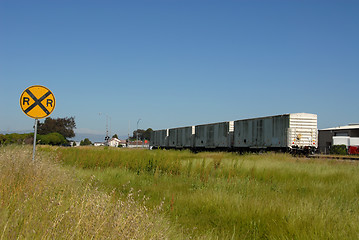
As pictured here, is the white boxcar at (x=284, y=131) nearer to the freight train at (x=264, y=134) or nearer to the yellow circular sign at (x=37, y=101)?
the freight train at (x=264, y=134)

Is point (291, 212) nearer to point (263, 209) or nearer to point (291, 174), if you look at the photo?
point (263, 209)

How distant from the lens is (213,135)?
37.7 metres

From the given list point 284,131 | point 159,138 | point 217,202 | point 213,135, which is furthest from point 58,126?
point 217,202

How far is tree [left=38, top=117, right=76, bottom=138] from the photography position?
8762 cm

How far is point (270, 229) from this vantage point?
5621mm

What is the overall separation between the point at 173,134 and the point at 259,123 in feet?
70.1

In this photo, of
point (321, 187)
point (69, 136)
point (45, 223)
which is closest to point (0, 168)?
point (45, 223)

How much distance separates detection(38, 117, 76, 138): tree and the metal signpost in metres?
80.2

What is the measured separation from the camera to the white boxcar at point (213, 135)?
34.9 metres

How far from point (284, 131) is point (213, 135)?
1177cm

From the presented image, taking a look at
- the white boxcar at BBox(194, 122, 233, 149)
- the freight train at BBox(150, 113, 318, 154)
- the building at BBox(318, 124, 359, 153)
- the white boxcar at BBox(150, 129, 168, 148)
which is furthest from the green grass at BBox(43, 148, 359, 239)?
the building at BBox(318, 124, 359, 153)

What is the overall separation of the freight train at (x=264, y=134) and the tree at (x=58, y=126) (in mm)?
58849

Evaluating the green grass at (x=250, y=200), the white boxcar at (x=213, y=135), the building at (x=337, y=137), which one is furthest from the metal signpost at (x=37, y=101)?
the building at (x=337, y=137)

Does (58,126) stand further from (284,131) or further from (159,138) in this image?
(284,131)
